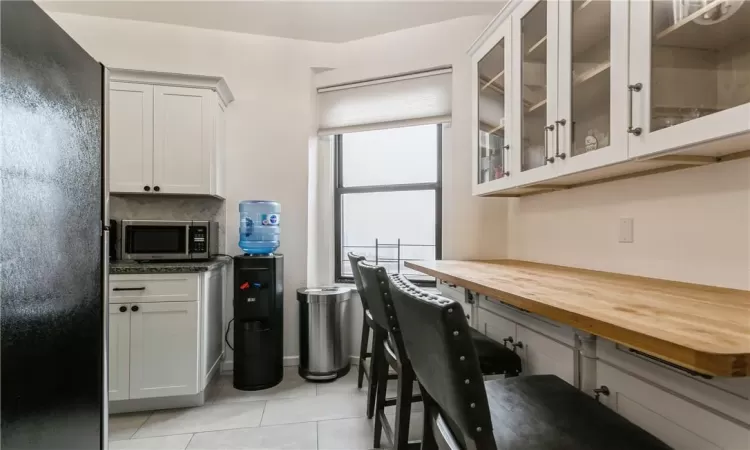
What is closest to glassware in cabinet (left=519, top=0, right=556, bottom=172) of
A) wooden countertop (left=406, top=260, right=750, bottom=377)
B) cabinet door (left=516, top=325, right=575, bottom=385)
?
wooden countertop (left=406, top=260, right=750, bottom=377)

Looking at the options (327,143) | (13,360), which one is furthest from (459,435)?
(327,143)

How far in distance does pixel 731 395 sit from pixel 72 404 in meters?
1.79

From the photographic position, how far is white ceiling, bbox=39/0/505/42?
2533 millimetres

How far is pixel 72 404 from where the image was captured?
3.50 ft

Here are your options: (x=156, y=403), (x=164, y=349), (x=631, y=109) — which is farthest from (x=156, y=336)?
(x=631, y=109)

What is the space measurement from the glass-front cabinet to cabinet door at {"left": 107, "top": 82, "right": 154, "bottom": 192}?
231 cm

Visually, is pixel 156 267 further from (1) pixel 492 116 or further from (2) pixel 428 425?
(1) pixel 492 116

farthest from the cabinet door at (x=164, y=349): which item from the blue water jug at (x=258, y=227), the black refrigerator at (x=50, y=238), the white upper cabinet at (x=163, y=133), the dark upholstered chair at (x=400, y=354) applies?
the dark upholstered chair at (x=400, y=354)

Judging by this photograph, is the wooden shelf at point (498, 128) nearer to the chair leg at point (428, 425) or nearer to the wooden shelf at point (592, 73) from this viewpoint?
the wooden shelf at point (592, 73)

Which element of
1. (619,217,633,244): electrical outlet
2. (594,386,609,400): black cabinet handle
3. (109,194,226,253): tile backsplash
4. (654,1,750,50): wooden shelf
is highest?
(654,1,750,50): wooden shelf

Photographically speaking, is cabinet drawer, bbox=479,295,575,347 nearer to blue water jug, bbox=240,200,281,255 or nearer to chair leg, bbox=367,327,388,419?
chair leg, bbox=367,327,388,419

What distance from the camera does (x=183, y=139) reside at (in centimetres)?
255

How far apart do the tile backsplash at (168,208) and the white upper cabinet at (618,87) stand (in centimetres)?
224

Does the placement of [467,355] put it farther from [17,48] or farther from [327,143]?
[327,143]
